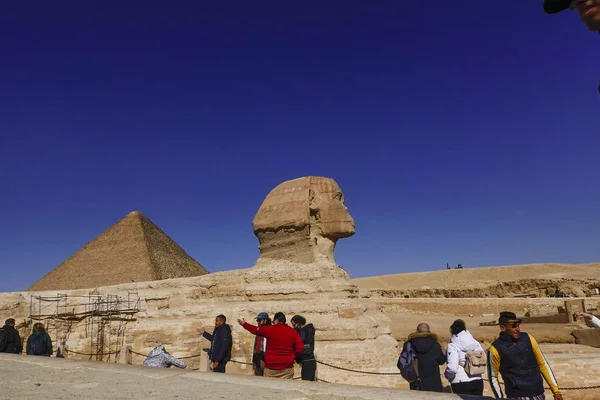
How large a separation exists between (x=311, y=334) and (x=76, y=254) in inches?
711

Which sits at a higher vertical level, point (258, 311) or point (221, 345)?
point (258, 311)

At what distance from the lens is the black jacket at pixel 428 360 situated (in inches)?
Answer: 171

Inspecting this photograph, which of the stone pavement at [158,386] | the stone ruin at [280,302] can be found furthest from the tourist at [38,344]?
the stone pavement at [158,386]

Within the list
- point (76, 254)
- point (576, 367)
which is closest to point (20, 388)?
point (576, 367)

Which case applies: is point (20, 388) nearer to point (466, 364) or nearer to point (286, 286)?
point (466, 364)

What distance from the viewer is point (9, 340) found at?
6.96 metres

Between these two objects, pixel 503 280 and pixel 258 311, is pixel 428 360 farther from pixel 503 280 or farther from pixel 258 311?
pixel 503 280

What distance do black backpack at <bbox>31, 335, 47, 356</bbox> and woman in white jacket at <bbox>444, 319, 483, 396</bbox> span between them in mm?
6405

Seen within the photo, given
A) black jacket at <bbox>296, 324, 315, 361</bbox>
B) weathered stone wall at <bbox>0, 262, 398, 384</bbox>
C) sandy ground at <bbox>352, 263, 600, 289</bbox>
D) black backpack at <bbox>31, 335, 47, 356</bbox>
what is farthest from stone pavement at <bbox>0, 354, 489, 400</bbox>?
sandy ground at <bbox>352, 263, 600, 289</bbox>

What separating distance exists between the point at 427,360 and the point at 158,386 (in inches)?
109

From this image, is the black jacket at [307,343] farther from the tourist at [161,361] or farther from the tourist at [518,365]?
the tourist at [518,365]

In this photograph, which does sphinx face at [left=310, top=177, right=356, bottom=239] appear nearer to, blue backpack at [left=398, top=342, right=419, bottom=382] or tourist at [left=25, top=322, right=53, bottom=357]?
blue backpack at [left=398, top=342, right=419, bottom=382]

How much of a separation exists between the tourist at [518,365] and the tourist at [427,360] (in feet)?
4.33

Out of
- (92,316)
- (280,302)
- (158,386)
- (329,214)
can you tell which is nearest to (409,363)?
(158,386)
